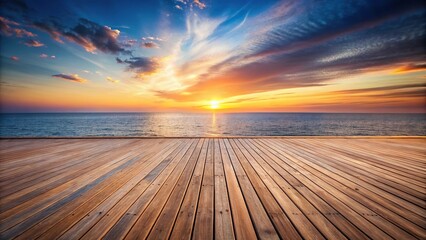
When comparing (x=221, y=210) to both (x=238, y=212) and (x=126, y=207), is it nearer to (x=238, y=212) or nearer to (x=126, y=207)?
(x=238, y=212)

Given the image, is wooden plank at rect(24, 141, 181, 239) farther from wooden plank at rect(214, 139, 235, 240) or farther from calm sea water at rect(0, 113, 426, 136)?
calm sea water at rect(0, 113, 426, 136)

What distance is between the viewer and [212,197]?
188 cm

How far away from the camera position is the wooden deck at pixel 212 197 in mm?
1327

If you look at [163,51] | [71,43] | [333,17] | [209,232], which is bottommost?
[209,232]

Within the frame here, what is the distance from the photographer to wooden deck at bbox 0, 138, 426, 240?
1327mm

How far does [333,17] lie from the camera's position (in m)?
7.14

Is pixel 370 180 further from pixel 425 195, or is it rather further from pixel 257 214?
pixel 257 214

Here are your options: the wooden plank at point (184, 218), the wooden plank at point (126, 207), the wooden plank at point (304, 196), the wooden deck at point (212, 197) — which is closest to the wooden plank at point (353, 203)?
the wooden deck at point (212, 197)

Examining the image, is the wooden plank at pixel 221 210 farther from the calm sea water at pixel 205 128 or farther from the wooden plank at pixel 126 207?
the calm sea water at pixel 205 128

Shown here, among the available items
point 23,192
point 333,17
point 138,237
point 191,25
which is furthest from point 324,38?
point 23,192

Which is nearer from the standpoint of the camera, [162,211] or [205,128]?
[162,211]

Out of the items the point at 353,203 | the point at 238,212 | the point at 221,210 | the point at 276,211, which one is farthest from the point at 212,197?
the point at 353,203

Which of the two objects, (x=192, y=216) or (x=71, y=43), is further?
(x=71, y=43)

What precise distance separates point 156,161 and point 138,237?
7.05 feet
